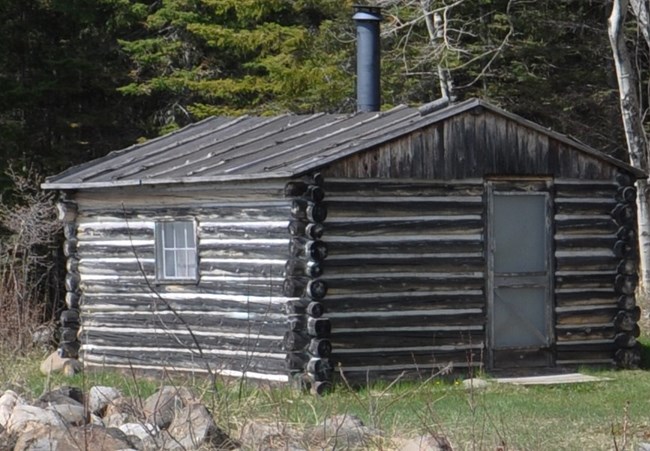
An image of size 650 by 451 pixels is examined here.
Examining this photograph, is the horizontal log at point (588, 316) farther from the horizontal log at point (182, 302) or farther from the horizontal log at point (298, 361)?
the horizontal log at point (182, 302)

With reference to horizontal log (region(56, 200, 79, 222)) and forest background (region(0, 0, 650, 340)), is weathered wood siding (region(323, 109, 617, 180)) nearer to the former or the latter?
horizontal log (region(56, 200, 79, 222))

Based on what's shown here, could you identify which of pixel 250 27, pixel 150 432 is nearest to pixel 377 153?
pixel 150 432

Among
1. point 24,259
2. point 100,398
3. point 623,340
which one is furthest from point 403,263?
point 24,259

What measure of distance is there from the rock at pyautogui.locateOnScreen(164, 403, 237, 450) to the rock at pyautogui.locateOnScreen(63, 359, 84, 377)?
778 centimetres

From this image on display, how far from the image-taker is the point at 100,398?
11836 millimetres

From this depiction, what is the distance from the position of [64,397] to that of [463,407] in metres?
4.41

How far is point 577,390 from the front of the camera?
16.2m

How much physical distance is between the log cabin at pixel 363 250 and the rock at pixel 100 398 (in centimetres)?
382

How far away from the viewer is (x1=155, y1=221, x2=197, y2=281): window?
1753 cm

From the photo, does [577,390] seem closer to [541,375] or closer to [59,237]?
[541,375]

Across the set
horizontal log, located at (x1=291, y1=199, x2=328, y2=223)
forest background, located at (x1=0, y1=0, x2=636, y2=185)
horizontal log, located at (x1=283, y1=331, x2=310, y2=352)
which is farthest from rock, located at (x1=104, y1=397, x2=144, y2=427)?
forest background, located at (x1=0, y1=0, x2=636, y2=185)

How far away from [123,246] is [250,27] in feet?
47.1

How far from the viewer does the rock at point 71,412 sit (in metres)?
11.1

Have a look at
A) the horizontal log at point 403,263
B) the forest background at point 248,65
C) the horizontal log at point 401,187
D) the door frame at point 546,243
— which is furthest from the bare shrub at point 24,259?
the door frame at point 546,243
